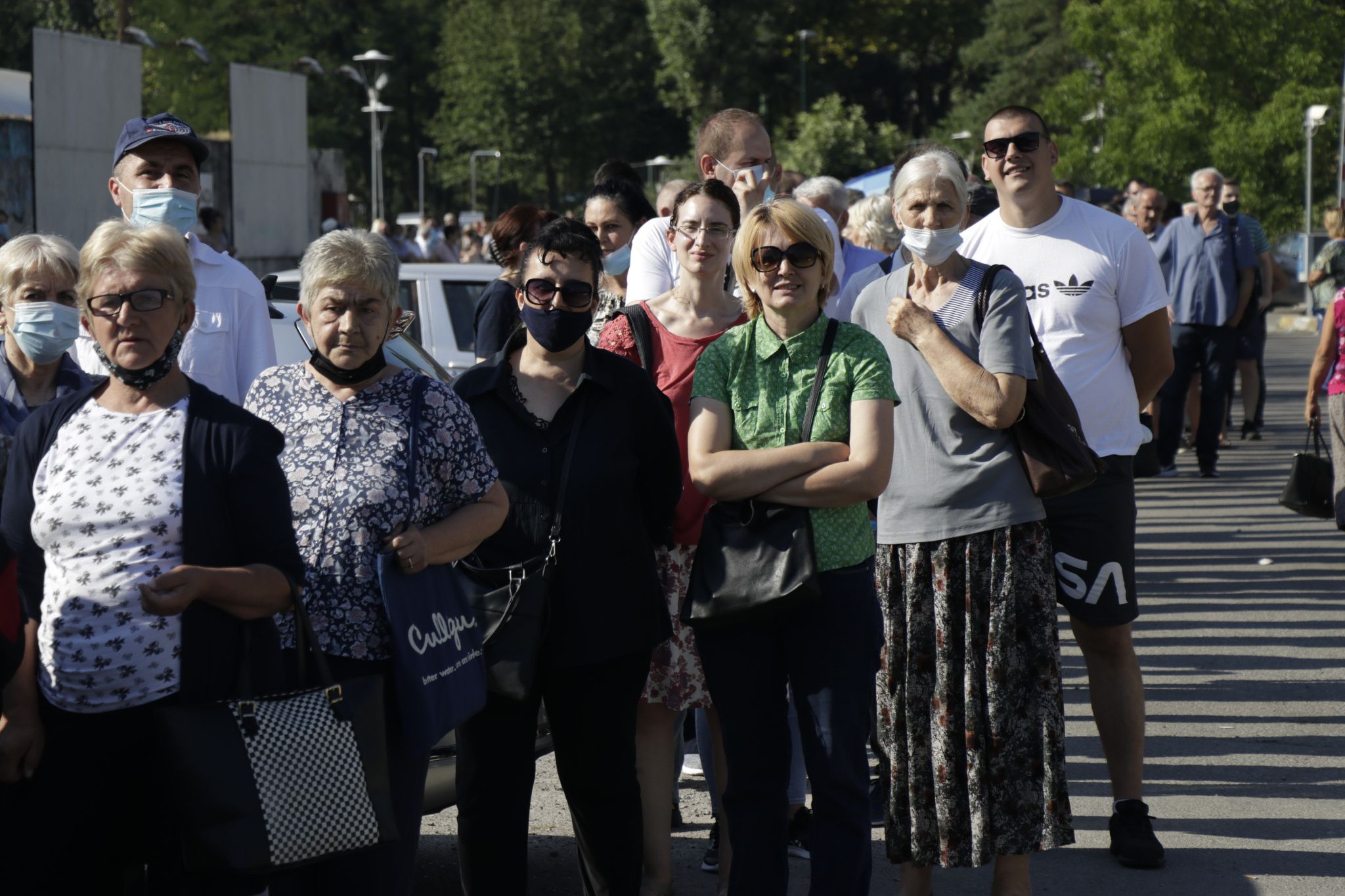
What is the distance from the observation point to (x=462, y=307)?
10922 millimetres

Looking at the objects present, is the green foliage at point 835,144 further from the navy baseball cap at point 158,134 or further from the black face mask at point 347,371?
the black face mask at point 347,371

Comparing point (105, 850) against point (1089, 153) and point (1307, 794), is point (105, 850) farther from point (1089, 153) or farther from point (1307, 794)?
point (1089, 153)

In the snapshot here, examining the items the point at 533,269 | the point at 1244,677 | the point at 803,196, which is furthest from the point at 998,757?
the point at 803,196

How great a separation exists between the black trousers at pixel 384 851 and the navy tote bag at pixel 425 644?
0.05 metres

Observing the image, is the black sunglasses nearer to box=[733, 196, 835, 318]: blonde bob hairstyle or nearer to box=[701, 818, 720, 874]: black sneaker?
box=[733, 196, 835, 318]: blonde bob hairstyle

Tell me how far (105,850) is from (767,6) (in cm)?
5723

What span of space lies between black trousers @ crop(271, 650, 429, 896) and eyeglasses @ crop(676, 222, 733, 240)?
1695 millimetres

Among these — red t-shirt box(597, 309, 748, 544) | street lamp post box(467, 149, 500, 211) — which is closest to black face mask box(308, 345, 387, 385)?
red t-shirt box(597, 309, 748, 544)

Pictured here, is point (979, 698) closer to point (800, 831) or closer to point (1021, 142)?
point (800, 831)

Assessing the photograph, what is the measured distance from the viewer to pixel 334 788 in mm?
3246

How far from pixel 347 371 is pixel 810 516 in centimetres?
122

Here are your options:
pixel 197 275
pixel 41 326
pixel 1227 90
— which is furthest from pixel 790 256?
pixel 1227 90

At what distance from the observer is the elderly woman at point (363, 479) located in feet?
11.5

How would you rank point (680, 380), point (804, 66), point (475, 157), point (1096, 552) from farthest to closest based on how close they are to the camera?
1. point (475, 157)
2. point (804, 66)
3. point (1096, 552)
4. point (680, 380)
